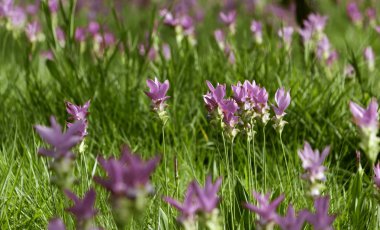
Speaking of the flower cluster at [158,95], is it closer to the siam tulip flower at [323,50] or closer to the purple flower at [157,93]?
the purple flower at [157,93]

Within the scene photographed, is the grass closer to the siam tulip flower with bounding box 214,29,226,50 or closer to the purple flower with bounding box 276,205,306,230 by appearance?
the siam tulip flower with bounding box 214,29,226,50

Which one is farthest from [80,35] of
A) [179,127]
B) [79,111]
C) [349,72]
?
[79,111]

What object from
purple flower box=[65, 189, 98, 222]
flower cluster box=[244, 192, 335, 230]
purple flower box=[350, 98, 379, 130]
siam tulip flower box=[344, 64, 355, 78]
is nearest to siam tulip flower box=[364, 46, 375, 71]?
siam tulip flower box=[344, 64, 355, 78]

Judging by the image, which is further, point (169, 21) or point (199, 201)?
point (169, 21)

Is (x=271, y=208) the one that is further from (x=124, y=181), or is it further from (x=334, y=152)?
(x=334, y=152)

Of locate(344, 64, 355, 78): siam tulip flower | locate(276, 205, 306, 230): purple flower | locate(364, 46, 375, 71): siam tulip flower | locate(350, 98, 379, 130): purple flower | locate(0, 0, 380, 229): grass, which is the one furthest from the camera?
locate(364, 46, 375, 71): siam tulip flower

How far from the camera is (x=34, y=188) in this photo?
7.04 feet

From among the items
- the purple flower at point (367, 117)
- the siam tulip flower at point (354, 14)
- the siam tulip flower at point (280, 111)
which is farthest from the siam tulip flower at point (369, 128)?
the siam tulip flower at point (354, 14)

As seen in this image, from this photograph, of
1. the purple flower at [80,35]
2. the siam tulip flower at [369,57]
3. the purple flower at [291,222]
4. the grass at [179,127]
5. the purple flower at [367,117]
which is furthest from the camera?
the purple flower at [80,35]

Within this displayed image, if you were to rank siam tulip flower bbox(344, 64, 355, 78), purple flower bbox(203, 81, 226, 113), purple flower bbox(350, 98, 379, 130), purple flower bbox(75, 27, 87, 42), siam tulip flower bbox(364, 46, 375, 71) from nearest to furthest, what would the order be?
1. purple flower bbox(350, 98, 379, 130)
2. purple flower bbox(203, 81, 226, 113)
3. siam tulip flower bbox(344, 64, 355, 78)
4. siam tulip flower bbox(364, 46, 375, 71)
5. purple flower bbox(75, 27, 87, 42)

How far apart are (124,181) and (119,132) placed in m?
1.77

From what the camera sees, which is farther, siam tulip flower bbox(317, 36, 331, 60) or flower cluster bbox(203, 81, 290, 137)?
siam tulip flower bbox(317, 36, 331, 60)

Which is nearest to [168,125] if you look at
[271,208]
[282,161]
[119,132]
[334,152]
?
[119,132]

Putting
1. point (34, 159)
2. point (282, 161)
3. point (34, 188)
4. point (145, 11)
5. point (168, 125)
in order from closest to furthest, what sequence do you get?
point (34, 188) < point (34, 159) < point (282, 161) < point (168, 125) < point (145, 11)
